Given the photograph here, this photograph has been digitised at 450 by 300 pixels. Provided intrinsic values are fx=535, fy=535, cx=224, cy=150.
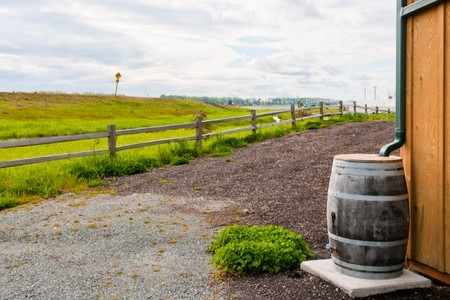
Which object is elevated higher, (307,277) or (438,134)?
(438,134)

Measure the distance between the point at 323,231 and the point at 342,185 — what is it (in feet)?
7.08

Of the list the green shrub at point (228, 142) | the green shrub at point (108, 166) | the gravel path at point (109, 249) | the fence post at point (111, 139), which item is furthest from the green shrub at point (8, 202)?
the green shrub at point (228, 142)

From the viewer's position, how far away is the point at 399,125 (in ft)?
16.0

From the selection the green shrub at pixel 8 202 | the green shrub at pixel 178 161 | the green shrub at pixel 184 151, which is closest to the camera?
the green shrub at pixel 8 202

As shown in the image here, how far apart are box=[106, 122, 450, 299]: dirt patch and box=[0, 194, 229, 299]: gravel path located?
484mm

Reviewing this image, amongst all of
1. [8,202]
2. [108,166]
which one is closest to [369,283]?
[8,202]

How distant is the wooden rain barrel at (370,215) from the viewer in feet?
14.2

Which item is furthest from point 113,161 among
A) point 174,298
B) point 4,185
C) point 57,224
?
point 174,298

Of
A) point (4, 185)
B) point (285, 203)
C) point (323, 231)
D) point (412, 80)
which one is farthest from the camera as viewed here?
point (4, 185)

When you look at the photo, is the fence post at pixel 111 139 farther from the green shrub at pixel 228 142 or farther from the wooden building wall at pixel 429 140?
the wooden building wall at pixel 429 140

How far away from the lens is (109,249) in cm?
625

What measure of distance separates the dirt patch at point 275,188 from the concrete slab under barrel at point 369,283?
5 cm

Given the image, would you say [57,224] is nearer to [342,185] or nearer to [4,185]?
[4,185]

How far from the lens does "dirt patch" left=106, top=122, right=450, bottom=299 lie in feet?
15.3
